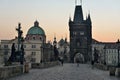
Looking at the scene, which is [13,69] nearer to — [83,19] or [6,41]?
[6,41]

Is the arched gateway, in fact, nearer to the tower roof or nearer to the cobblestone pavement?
the tower roof

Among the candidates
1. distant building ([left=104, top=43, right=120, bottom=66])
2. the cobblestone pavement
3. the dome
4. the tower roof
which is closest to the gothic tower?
the tower roof

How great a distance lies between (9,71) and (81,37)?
123 metres

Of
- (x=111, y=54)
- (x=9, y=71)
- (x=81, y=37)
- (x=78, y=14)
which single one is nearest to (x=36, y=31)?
(x=81, y=37)

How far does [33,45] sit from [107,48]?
3529 centimetres

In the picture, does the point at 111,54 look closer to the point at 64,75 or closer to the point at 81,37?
the point at 81,37

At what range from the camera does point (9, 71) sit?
36.8 meters

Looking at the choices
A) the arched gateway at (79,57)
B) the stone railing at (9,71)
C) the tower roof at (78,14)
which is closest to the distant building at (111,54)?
the arched gateway at (79,57)

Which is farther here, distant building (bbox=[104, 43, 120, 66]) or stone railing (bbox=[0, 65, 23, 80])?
distant building (bbox=[104, 43, 120, 66])

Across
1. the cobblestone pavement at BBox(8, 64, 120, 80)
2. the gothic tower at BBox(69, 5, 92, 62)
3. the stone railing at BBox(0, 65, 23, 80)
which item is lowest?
the cobblestone pavement at BBox(8, 64, 120, 80)

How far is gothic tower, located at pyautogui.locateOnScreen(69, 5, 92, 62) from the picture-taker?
158 m

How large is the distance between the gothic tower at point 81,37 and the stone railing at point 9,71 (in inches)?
4484

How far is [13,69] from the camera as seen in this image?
1537 inches

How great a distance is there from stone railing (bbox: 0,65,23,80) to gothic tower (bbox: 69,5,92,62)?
4484 inches
